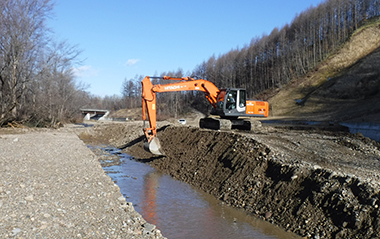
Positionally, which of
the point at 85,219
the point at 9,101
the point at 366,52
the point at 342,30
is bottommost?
the point at 85,219

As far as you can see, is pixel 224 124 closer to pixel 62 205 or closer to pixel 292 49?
pixel 62 205

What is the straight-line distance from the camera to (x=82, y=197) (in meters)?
8.37

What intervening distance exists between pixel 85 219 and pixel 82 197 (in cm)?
162

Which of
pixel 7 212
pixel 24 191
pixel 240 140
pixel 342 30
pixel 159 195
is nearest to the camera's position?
pixel 7 212

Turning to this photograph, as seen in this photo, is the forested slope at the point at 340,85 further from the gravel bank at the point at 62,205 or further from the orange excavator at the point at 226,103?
the gravel bank at the point at 62,205

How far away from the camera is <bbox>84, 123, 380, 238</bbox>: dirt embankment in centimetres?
772

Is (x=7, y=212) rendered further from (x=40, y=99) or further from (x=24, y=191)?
(x=40, y=99)

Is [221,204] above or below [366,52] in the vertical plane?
below

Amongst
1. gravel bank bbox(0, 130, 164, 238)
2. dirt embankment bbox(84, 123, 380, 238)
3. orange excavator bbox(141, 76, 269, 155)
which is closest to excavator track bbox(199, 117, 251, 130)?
orange excavator bbox(141, 76, 269, 155)

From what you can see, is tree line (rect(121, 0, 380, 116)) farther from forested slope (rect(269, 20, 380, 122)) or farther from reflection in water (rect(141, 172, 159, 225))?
reflection in water (rect(141, 172, 159, 225))

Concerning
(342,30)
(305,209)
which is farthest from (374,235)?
(342,30)

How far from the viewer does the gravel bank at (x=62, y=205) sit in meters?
6.13

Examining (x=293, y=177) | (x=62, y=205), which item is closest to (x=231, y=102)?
(x=293, y=177)

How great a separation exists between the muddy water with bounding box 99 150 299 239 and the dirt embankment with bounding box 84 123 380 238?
46 centimetres
